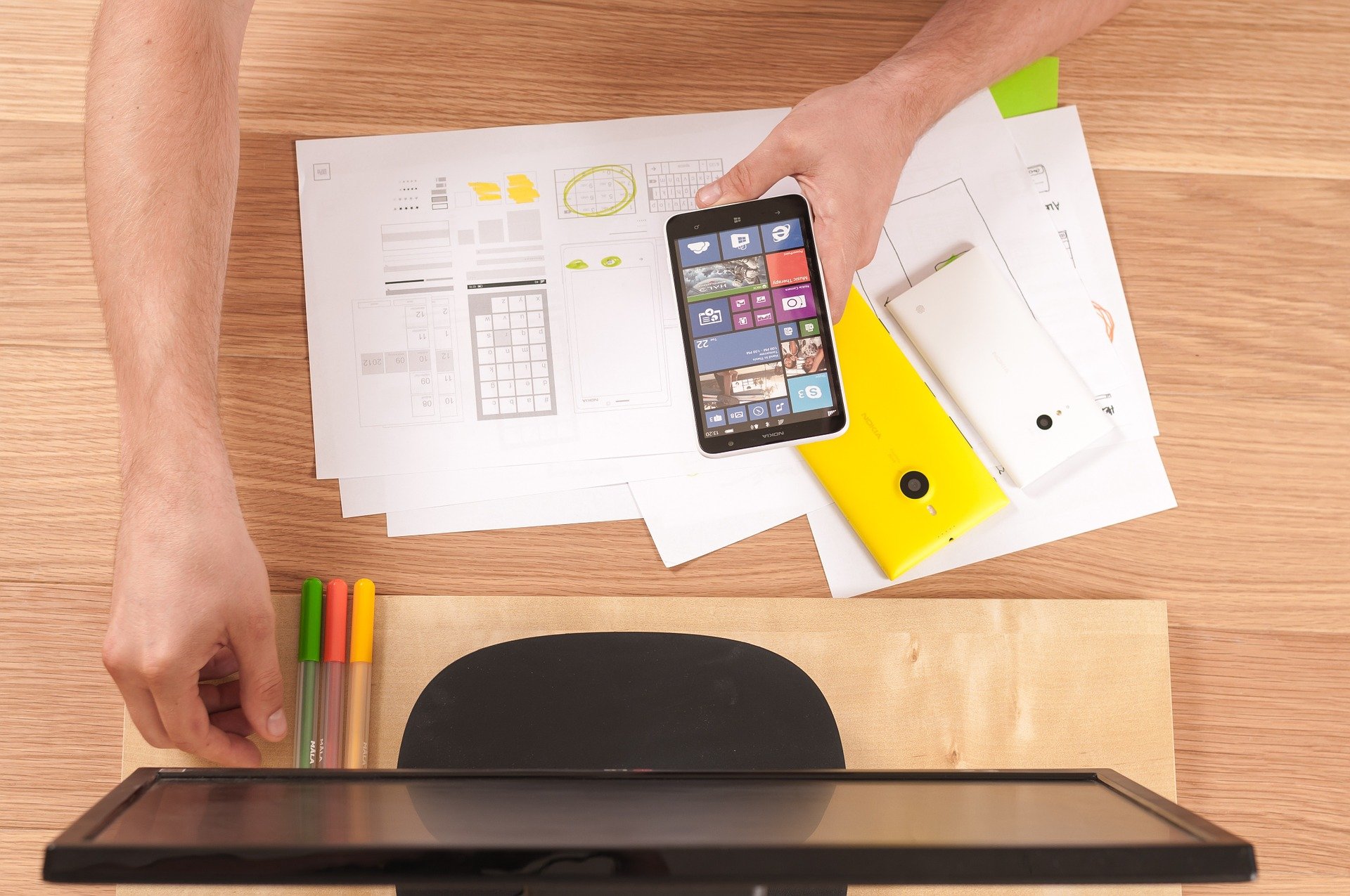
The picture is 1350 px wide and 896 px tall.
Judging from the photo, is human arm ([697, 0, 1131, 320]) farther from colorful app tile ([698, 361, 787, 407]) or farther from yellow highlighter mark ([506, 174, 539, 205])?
yellow highlighter mark ([506, 174, 539, 205])

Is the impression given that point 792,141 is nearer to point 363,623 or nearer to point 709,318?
point 709,318

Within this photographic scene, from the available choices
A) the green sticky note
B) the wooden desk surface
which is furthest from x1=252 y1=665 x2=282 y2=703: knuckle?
the green sticky note

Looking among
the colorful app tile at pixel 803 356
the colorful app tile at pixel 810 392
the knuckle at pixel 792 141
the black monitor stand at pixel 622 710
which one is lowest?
the black monitor stand at pixel 622 710

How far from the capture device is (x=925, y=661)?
68 cm

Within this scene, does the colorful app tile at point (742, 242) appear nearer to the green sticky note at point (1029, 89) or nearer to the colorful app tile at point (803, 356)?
the colorful app tile at point (803, 356)

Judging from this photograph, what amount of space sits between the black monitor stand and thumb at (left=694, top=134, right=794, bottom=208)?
0.33 meters

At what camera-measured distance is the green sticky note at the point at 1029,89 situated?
0.78m

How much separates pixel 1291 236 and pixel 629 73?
0.60m

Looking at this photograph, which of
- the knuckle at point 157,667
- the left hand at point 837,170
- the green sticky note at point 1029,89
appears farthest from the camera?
the green sticky note at point 1029,89

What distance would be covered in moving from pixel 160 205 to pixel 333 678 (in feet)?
1.21

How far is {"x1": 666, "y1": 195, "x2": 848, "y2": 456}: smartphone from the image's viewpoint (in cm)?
65

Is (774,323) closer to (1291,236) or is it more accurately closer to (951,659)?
(951,659)

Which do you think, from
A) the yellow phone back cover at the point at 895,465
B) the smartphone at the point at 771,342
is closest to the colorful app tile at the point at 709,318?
the smartphone at the point at 771,342

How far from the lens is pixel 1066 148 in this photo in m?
0.78
